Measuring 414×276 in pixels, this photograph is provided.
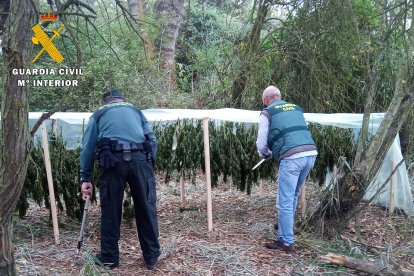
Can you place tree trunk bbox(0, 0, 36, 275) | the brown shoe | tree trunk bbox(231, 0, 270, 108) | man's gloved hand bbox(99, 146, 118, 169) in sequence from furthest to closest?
1. tree trunk bbox(231, 0, 270, 108)
2. the brown shoe
3. man's gloved hand bbox(99, 146, 118, 169)
4. tree trunk bbox(0, 0, 36, 275)

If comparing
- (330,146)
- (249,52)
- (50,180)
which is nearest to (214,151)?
(330,146)

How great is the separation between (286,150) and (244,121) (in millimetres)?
768

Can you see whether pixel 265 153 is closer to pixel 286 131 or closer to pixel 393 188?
pixel 286 131

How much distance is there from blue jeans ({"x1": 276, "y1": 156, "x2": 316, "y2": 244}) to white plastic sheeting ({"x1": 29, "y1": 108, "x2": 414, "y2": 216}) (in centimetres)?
85

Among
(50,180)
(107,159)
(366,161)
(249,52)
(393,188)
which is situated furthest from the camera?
(249,52)

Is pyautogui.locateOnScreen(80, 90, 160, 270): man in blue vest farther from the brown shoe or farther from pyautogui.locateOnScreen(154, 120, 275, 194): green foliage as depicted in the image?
the brown shoe

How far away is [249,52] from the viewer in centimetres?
779

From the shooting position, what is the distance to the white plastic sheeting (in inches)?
190

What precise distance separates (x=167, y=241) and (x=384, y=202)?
3339mm

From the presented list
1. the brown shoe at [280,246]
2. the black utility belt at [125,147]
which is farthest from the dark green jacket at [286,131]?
the black utility belt at [125,147]

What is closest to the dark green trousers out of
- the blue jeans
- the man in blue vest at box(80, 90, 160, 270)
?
the man in blue vest at box(80, 90, 160, 270)

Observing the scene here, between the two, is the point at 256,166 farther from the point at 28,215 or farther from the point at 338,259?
the point at 28,215

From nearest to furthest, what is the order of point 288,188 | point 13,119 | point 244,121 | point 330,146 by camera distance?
point 13,119, point 288,188, point 244,121, point 330,146

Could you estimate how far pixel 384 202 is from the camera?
639cm
